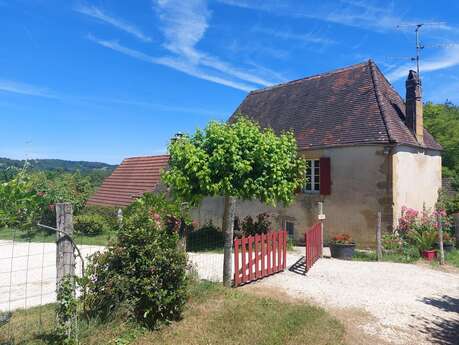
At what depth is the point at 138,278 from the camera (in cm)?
494

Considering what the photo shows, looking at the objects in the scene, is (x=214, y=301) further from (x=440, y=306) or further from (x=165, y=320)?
(x=440, y=306)

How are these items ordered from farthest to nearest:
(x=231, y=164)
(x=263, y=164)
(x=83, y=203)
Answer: (x=83, y=203) < (x=263, y=164) < (x=231, y=164)

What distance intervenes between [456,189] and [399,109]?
27.3 ft

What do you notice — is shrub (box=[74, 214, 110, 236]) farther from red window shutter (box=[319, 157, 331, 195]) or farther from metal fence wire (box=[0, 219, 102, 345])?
red window shutter (box=[319, 157, 331, 195])

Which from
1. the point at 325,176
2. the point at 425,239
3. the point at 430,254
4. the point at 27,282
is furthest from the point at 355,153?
the point at 27,282

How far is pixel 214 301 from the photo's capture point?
5898 millimetres

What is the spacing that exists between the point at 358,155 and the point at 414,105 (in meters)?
3.28

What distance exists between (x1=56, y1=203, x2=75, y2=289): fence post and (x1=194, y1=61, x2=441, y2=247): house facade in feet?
25.8

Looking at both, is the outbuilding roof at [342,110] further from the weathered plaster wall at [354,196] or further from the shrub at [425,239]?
the shrub at [425,239]

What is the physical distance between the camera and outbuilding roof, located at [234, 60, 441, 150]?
1280 cm

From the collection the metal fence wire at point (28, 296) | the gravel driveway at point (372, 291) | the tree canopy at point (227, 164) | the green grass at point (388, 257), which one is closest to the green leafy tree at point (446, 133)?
the green grass at point (388, 257)

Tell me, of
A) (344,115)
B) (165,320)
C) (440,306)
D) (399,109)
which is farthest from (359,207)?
(165,320)

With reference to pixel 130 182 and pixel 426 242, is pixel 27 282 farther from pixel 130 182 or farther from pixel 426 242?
pixel 130 182

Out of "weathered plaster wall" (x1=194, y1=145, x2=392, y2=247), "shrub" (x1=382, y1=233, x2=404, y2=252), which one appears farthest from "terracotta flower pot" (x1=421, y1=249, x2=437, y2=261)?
"weathered plaster wall" (x1=194, y1=145, x2=392, y2=247)
